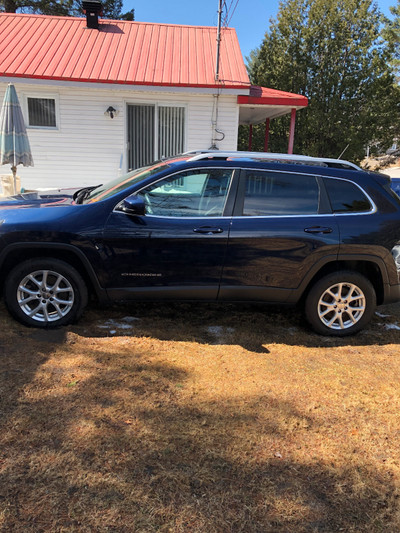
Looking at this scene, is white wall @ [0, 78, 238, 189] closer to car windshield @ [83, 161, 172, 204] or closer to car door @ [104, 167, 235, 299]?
car windshield @ [83, 161, 172, 204]

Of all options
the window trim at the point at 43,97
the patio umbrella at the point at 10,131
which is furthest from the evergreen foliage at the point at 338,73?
the patio umbrella at the point at 10,131

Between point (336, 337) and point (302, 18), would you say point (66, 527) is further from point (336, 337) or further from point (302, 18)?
point (302, 18)

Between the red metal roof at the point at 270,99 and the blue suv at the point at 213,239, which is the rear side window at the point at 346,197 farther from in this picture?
the red metal roof at the point at 270,99

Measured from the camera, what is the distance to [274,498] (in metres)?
2.14

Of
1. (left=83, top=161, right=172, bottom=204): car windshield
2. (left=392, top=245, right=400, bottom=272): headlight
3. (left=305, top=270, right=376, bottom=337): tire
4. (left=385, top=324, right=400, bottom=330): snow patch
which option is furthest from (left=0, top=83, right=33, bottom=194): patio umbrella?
(left=385, top=324, right=400, bottom=330): snow patch

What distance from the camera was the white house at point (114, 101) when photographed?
9.50 m

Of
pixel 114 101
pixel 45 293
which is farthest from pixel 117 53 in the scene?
pixel 45 293

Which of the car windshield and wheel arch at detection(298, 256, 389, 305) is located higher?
the car windshield

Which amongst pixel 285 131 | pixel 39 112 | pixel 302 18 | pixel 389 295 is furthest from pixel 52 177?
pixel 302 18

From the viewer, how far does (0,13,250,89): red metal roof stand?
9484 millimetres

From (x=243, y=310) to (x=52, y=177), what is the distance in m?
7.28

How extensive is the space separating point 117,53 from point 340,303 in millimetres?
9223

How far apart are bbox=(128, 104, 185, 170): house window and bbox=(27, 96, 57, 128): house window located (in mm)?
1848

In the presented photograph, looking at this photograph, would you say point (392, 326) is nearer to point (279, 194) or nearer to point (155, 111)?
point (279, 194)
